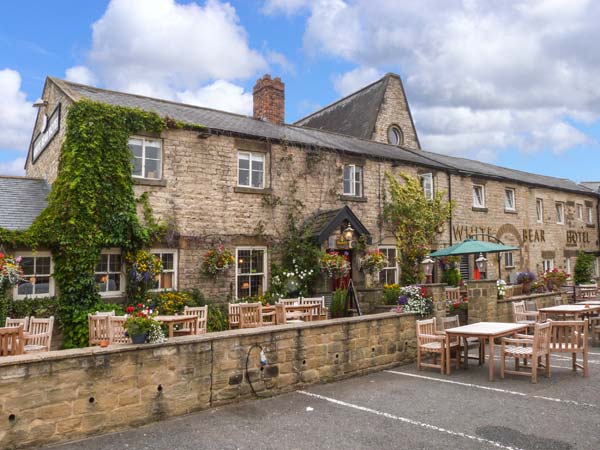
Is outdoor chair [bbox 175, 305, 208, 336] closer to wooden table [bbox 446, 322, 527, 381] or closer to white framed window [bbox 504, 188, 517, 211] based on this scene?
wooden table [bbox 446, 322, 527, 381]

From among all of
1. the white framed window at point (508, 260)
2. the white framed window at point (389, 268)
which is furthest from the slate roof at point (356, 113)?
the white framed window at point (508, 260)

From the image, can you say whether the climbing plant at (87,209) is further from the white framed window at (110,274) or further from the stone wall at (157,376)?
the stone wall at (157,376)

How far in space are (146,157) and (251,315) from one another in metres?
5.13

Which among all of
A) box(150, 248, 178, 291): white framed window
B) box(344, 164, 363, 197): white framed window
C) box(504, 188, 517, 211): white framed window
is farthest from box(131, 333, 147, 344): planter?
box(504, 188, 517, 211): white framed window

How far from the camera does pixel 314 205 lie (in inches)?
602

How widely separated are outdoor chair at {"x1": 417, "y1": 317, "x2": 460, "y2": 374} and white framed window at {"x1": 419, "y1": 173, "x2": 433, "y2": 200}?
33.6ft

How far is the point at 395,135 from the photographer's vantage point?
24.6 meters

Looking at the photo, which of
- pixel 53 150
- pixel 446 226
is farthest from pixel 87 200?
pixel 446 226

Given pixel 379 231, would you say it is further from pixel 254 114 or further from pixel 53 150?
pixel 53 150

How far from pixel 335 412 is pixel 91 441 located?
3054mm

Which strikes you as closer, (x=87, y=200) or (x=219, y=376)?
(x=219, y=376)

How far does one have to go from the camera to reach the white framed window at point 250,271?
13523mm

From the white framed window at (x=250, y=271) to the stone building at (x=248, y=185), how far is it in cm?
3

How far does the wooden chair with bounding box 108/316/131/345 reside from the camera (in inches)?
306
